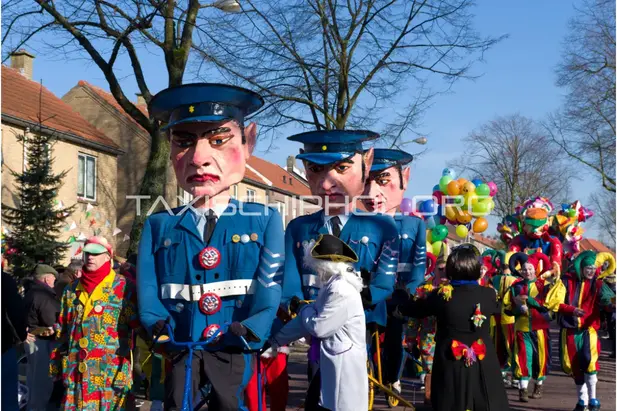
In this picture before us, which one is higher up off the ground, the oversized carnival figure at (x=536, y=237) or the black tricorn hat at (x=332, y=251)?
the oversized carnival figure at (x=536, y=237)

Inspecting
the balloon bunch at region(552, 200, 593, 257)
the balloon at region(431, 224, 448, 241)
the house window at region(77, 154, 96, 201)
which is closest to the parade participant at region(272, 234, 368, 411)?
the balloon at region(431, 224, 448, 241)

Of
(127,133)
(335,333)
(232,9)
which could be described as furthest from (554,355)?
(127,133)

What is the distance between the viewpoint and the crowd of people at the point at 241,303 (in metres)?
4.84

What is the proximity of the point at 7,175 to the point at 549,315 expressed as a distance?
53.4 feet

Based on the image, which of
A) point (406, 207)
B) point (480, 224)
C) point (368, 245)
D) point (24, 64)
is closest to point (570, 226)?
point (480, 224)

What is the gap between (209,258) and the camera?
4867 millimetres

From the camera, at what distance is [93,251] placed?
6.05m

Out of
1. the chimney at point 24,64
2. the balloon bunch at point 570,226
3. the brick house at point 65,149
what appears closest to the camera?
the balloon bunch at point 570,226

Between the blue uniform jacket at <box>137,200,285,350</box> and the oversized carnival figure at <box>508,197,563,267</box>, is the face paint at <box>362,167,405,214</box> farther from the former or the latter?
the oversized carnival figure at <box>508,197,563,267</box>

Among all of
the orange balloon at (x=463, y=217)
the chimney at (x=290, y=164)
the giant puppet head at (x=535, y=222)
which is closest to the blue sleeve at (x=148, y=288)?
the orange balloon at (x=463, y=217)

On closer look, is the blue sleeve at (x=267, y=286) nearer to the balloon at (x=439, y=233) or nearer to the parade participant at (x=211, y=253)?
the parade participant at (x=211, y=253)

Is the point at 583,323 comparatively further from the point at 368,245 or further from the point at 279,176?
the point at 279,176

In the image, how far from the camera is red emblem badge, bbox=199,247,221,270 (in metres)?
4.86

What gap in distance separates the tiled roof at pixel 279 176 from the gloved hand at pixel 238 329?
41838 mm
